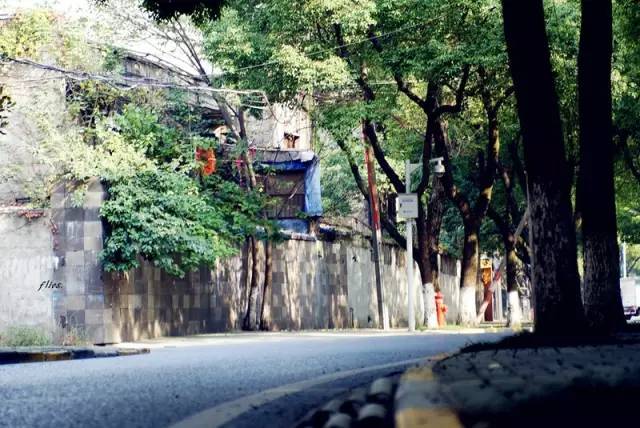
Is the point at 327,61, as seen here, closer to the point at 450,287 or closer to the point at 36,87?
the point at 36,87

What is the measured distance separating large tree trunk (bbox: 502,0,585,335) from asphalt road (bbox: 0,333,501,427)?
2.10 metres

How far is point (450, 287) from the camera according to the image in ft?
184

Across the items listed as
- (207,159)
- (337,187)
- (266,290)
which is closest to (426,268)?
(266,290)

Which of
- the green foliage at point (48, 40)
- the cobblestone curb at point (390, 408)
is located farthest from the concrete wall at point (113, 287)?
the cobblestone curb at point (390, 408)

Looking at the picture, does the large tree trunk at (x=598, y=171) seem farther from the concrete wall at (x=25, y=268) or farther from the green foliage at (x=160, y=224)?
the concrete wall at (x=25, y=268)

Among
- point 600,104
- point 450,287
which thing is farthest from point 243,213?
point 450,287

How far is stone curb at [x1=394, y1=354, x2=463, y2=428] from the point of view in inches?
178

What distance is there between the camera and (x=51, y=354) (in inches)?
755

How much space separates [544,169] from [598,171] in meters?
2.63

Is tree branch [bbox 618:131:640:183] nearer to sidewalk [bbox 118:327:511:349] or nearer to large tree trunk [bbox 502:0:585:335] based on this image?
sidewalk [bbox 118:327:511:349]

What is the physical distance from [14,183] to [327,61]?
852cm

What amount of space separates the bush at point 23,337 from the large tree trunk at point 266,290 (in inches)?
431

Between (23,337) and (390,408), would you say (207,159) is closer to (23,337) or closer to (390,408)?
(23,337)

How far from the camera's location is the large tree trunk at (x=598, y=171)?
642 inches
